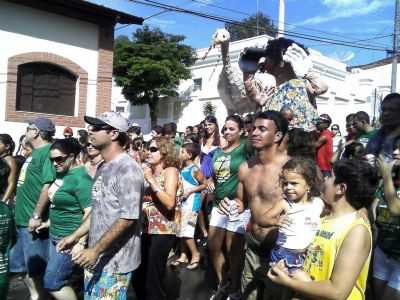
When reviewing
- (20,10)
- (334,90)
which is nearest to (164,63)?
(334,90)

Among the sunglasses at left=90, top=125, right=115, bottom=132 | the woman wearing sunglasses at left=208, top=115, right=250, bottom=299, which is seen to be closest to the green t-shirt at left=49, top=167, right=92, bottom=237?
the sunglasses at left=90, top=125, right=115, bottom=132

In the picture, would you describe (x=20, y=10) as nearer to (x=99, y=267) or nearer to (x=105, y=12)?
(x=105, y=12)

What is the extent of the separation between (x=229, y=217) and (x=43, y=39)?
11545mm

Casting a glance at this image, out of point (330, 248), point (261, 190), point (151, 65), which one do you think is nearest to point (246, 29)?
point (151, 65)

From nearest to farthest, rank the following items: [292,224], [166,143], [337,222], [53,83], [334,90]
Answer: [337,222] < [292,224] < [166,143] < [53,83] < [334,90]

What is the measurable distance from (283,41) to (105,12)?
1136 centimetres

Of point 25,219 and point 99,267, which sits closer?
point 99,267

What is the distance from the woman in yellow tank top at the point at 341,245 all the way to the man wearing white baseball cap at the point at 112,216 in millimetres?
1284

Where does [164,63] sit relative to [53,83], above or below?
above

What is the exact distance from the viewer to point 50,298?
507 cm

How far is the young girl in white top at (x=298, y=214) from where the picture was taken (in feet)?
8.98

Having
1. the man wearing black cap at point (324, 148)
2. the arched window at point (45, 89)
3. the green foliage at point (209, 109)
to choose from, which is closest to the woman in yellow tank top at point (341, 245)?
the man wearing black cap at point (324, 148)

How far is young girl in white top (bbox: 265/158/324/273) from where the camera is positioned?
2.74 metres

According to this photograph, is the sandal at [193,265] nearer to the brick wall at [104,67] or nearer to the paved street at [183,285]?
the paved street at [183,285]
